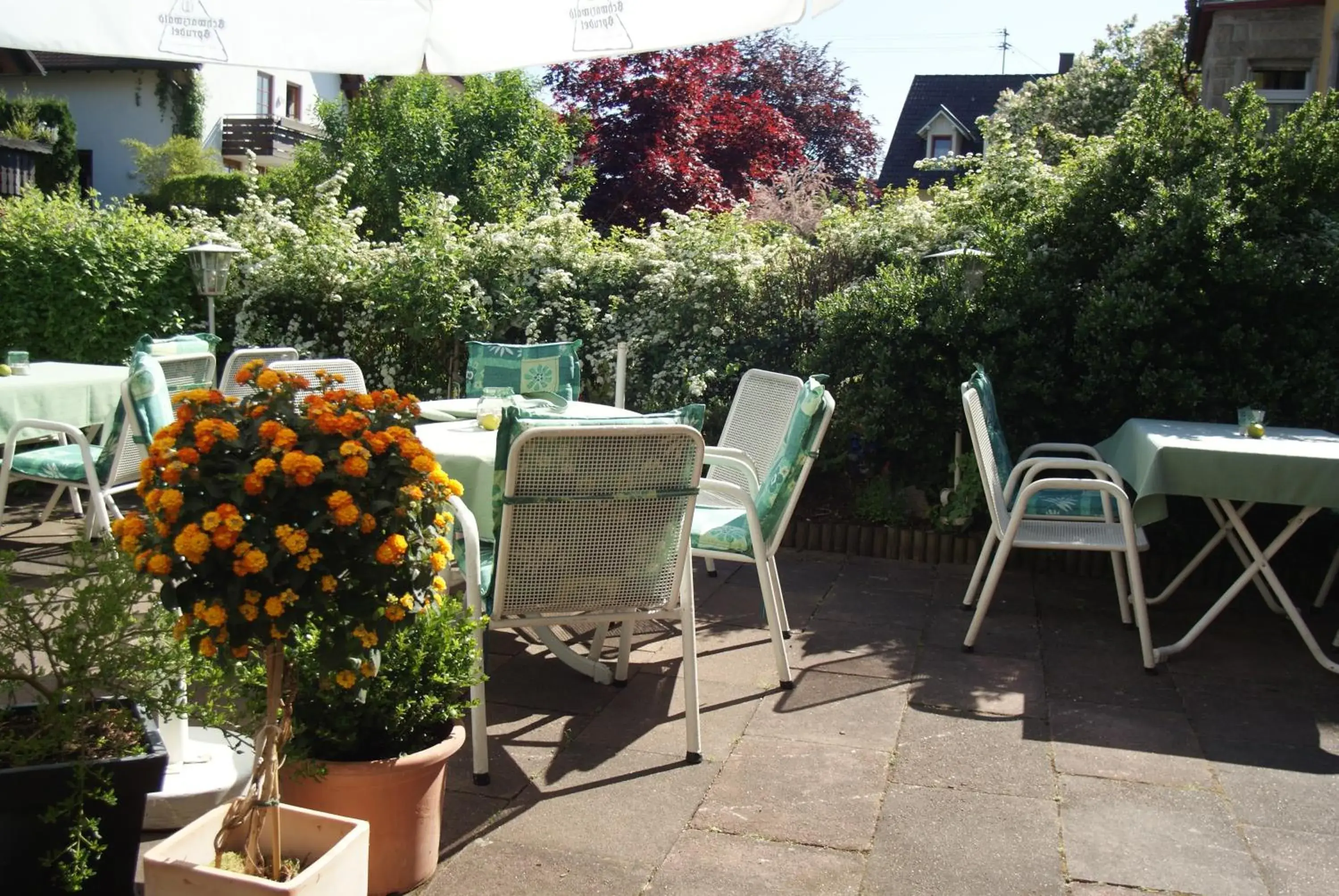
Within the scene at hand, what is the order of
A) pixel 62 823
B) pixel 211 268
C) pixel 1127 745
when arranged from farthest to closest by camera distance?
pixel 211 268 < pixel 1127 745 < pixel 62 823

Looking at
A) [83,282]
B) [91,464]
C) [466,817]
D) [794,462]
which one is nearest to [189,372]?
[91,464]

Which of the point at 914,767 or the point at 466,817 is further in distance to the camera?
the point at 914,767

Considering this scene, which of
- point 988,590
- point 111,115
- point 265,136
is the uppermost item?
point 111,115

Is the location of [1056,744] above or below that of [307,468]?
below

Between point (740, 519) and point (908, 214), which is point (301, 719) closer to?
point (740, 519)

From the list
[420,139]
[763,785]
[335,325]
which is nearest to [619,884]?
[763,785]

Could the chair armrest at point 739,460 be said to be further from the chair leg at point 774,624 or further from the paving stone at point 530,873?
the paving stone at point 530,873

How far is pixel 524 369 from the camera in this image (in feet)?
18.6

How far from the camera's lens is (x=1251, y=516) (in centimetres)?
554

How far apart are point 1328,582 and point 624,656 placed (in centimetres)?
321

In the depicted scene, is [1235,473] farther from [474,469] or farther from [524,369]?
[524,369]

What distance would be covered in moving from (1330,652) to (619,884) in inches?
129

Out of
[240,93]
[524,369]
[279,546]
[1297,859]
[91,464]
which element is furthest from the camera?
[240,93]

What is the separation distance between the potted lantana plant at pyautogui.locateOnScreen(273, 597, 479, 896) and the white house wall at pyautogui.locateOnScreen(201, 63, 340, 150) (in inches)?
1049
